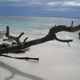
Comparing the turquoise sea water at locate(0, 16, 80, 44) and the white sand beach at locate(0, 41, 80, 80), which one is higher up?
the white sand beach at locate(0, 41, 80, 80)

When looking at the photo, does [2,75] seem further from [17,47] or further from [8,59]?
[8,59]

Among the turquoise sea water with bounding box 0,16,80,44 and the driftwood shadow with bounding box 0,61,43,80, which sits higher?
the driftwood shadow with bounding box 0,61,43,80

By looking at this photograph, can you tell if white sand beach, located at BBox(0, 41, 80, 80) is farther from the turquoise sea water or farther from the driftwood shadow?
the turquoise sea water

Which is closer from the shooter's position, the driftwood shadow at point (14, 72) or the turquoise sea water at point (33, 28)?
the driftwood shadow at point (14, 72)

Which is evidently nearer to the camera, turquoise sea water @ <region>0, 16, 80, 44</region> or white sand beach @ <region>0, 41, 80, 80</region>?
white sand beach @ <region>0, 41, 80, 80</region>

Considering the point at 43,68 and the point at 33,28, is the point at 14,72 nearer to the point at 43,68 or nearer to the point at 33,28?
the point at 43,68

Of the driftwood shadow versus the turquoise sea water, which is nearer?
the driftwood shadow

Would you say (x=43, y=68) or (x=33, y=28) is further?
(x=33, y=28)

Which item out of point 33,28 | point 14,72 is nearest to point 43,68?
point 14,72

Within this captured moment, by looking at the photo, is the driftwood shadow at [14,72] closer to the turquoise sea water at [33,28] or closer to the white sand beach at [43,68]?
the white sand beach at [43,68]

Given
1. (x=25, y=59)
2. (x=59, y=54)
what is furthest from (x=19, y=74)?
(x=59, y=54)

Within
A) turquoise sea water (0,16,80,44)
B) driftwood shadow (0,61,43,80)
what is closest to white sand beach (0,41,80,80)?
driftwood shadow (0,61,43,80)

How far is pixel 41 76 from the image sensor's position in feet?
22.3

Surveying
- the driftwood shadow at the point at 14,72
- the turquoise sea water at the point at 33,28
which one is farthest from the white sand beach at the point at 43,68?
the turquoise sea water at the point at 33,28
